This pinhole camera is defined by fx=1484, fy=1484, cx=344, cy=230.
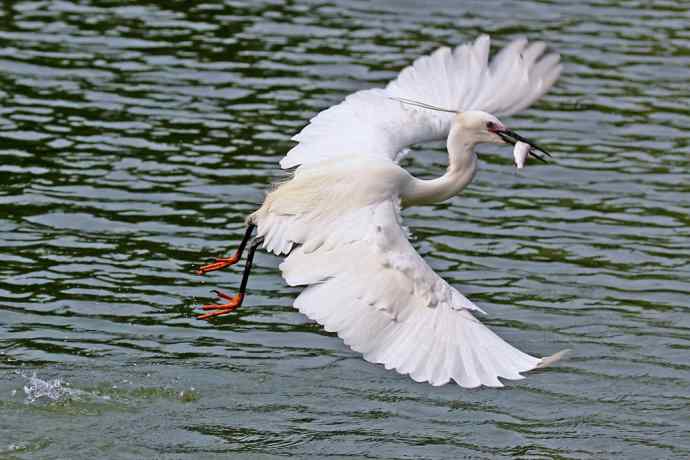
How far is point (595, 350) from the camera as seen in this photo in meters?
10.2

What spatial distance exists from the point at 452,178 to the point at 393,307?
1662mm

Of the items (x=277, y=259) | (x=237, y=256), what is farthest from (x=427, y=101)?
(x=277, y=259)

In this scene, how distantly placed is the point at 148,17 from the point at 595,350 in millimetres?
8585

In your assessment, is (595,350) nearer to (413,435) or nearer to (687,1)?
(413,435)

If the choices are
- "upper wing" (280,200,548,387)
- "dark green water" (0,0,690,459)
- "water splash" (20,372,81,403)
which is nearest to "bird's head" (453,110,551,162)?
"upper wing" (280,200,548,387)

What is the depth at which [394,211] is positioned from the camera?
856cm

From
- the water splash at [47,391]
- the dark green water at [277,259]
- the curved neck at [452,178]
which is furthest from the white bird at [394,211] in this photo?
the water splash at [47,391]

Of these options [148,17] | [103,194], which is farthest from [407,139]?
[148,17]

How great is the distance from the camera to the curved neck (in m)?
9.16

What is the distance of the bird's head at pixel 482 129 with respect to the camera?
9086 millimetres

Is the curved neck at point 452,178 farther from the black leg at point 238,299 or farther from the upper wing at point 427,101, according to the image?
the black leg at point 238,299

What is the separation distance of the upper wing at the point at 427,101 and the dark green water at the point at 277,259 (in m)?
1.44

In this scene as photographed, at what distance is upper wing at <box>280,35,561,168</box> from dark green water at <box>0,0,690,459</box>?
1.44 meters

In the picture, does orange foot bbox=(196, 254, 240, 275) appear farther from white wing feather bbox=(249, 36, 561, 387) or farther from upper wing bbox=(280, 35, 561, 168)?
upper wing bbox=(280, 35, 561, 168)
